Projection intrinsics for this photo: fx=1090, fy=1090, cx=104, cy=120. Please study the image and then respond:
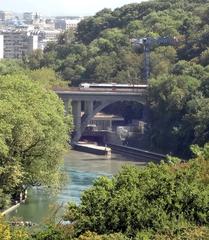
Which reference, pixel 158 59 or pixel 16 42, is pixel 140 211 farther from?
pixel 16 42

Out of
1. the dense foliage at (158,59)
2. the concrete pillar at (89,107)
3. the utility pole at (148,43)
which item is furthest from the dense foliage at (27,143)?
the utility pole at (148,43)

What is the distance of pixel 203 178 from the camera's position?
80.5ft

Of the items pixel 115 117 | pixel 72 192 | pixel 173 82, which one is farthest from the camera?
pixel 115 117

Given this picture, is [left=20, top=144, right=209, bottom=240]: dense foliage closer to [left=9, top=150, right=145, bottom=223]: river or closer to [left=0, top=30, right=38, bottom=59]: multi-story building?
[left=9, top=150, right=145, bottom=223]: river

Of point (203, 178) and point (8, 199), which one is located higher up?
point (203, 178)

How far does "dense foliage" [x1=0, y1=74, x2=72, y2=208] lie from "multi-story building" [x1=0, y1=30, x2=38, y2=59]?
92.0 metres

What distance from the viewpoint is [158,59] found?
70.3 m

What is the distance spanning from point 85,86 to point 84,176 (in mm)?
19815

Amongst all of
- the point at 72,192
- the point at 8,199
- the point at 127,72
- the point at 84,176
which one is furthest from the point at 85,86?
the point at 8,199

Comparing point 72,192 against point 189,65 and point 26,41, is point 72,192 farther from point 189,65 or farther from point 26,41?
Result: point 26,41

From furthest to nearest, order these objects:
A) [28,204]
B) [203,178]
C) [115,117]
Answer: [115,117]
[28,204]
[203,178]

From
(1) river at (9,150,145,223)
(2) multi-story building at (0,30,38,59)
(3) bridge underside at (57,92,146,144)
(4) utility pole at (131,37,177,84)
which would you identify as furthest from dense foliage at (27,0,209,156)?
(2) multi-story building at (0,30,38,59)

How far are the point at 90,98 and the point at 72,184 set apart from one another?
2073 cm

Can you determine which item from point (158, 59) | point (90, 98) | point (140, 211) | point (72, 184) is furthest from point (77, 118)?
Answer: point (140, 211)
